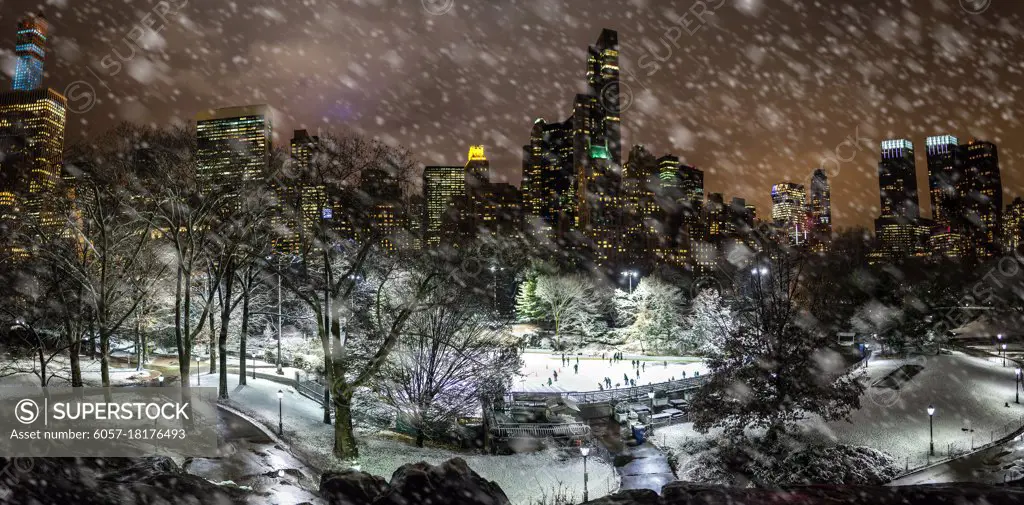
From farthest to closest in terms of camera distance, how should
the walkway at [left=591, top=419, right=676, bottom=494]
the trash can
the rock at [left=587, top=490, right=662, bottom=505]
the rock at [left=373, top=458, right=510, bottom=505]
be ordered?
the trash can < the walkway at [left=591, top=419, right=676, bottom=494] < the rock at [left=373, top=458, right=510, bottom=505] < the rock at [left=587, top=490, right=662, bottom=505]

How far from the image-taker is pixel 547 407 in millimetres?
28344

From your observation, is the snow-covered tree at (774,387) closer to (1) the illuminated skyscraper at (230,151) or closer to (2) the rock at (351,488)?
(2) the rock at (351,488)

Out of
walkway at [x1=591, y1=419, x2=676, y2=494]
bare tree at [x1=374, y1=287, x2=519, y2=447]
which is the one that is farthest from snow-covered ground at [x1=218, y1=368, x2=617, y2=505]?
bare tree at [x1=374, y1=287, x2=519, y2=447]

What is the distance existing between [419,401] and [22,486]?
17.4 m

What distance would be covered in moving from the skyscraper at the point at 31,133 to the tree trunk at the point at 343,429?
9.59m

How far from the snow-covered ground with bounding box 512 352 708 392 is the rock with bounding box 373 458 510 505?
85.6ft

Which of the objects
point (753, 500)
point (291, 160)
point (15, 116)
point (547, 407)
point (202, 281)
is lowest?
point (547, 407)

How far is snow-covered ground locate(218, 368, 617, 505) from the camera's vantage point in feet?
56.3

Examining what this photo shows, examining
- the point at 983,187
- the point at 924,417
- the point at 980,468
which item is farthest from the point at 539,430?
the point at 983,187

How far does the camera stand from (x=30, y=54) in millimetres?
21781

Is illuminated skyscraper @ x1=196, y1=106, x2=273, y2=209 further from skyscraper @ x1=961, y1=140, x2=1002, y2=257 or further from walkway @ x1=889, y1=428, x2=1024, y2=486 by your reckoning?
skyscraper @ x1=961, y1=140, x2=1002, y2=257

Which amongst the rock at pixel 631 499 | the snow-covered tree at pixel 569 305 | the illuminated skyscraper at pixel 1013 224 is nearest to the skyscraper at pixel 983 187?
the illuminated skyscraper at pixel 1013 224

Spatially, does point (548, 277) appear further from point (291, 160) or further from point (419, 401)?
point (291, 160)

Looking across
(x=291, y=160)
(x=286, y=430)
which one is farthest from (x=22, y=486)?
(x=286, y=430)
